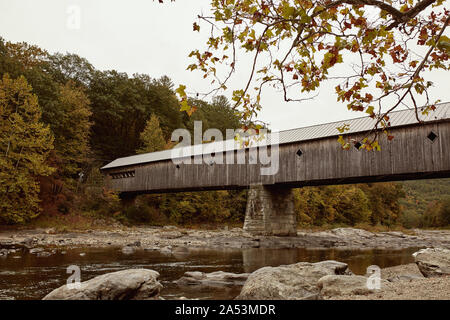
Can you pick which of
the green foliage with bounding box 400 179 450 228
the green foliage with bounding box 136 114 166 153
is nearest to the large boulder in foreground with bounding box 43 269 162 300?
the green foliage with bounding box 136 114 166 153

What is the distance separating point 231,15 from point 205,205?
25.4 meters

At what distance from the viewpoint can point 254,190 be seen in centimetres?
2045

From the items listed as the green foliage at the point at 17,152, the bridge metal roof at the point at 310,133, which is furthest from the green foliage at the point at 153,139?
the green foliage at the point at 17,152

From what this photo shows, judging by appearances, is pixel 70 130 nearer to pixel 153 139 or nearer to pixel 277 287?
pixel 153 139

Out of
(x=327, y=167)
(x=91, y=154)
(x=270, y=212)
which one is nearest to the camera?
(x=327, y=167)

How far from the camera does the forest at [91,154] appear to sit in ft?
60.8

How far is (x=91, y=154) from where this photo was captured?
108 ft

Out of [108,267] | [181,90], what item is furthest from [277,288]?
[108,267]

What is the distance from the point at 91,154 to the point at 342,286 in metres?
31.5

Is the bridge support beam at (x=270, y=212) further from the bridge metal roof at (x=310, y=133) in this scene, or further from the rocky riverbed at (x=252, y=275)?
the rocky riverbed at (x=252, y=275)

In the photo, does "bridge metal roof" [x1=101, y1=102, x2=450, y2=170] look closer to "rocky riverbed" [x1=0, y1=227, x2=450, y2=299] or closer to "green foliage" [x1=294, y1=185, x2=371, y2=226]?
"rocky riverbed" [x1=0, y1=227, x2=450, y2=299]

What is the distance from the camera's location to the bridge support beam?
64.2 feet

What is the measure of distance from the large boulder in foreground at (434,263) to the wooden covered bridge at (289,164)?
753 cm

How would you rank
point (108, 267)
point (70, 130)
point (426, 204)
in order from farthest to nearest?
point (426, 204), point (70, 130), point (108, 267)
